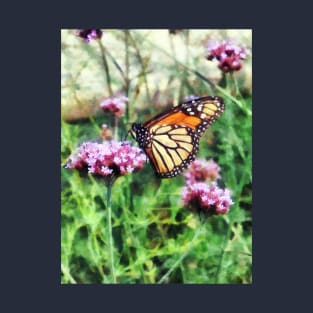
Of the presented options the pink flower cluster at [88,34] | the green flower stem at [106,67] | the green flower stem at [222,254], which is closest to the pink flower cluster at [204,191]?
the green flower stem at [222,254]

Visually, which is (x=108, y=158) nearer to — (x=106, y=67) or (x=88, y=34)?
(x=106, y=67)

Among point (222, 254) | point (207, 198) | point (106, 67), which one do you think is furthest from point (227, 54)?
point (222, 254)

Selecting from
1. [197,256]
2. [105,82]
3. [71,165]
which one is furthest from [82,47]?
[197,256]

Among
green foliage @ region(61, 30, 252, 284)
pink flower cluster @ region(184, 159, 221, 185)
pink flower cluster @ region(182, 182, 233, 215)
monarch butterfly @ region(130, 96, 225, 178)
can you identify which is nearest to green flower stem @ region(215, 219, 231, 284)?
green foliage @ region(61, 30, 252, 284)

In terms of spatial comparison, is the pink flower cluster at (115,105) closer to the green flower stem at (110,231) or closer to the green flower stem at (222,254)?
the green flower stem at (110,231)

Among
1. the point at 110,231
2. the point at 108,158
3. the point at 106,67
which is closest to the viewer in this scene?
the point at 108,158

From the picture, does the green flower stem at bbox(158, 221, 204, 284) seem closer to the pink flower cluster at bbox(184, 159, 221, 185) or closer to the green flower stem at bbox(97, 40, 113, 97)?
the pink flower cluster at bbox(184, 159, 221, 185)
